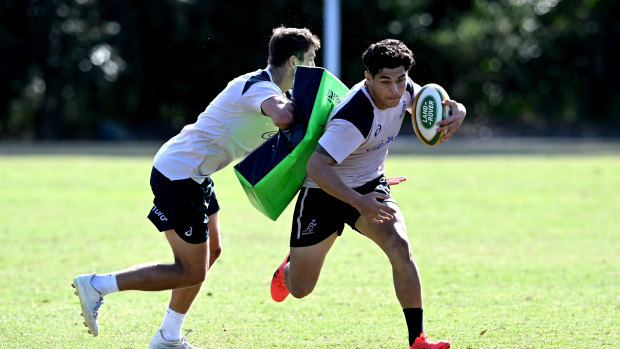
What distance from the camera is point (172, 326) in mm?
6117

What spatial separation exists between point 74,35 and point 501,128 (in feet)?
81.1

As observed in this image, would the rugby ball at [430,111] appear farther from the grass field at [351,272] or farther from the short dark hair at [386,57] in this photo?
the grass field at [351,272]

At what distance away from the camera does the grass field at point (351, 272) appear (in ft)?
21.2

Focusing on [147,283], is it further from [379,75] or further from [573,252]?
[573,252]

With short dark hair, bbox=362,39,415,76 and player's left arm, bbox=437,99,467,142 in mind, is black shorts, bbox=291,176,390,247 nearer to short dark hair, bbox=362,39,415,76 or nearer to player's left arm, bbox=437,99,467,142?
player's left arm, bbox=437,99,467,142

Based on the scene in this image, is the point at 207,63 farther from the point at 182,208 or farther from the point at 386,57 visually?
the point at 386,57

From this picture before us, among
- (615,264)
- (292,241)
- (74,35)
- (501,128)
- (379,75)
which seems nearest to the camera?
(379,75)

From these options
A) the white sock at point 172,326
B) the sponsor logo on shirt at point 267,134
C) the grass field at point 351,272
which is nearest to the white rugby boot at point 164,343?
the white sock at point 172,326

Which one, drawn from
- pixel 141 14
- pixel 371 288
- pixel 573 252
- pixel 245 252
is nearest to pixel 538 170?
pixel 573 252

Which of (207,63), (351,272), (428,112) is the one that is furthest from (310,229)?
(207,63)

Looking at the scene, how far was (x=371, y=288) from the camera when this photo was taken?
8.30 m

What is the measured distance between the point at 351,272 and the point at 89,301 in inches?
157

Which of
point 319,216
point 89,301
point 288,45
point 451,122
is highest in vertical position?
point 288,45

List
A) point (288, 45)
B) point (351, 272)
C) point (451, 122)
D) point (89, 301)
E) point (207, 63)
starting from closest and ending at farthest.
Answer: point (89, 301)
point (288, 45)
point (451, 122)
point (351, 272)
point (207, 63)
